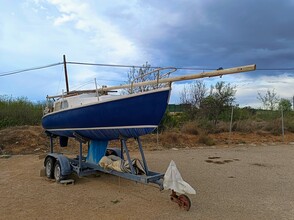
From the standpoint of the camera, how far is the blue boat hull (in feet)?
17.3

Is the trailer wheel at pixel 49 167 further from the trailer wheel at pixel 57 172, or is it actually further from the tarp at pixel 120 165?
the tarp at pixel 120 165

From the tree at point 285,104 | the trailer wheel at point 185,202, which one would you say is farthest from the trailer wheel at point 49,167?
the tree at point 285,104

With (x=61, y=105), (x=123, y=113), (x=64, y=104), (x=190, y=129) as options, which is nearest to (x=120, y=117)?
(x=123, y=113)

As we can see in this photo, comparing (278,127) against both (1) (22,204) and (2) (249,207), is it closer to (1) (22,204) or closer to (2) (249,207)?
(2) (249,207)

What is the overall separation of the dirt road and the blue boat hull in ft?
4.01

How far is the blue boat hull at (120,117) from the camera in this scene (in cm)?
529

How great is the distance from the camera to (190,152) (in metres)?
11.6

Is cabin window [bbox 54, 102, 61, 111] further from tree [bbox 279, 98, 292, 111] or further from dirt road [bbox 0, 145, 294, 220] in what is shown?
tree [bbox 279, 98, 292, 111]

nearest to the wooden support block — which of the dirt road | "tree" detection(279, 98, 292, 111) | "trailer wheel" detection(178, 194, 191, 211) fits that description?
the dirt road

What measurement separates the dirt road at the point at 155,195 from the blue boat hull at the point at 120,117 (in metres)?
1.22

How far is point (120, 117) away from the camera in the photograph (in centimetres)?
562

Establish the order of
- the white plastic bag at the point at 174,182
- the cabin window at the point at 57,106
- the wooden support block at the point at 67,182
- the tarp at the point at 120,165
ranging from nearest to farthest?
1. the white plastic bag at the point at 174,182
2. the tarp at the point at 120,165
3. the wooden support block at the point at 67,182
4. the cabin window at the point at 57,106

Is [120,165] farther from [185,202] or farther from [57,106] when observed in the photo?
[57,106]

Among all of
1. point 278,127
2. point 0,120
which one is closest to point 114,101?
point 0,120
